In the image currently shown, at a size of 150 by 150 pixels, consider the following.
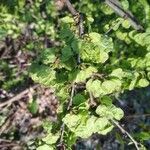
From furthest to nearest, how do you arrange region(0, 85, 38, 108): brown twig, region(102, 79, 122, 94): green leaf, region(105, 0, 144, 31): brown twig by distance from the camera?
region(0, 85, 38, 108): brown twig → region(105, 0, 144, 31): brown twig → region(102, 79, 122, 94): green leaf

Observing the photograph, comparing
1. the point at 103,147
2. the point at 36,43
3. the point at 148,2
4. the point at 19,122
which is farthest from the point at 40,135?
the point at 148,2

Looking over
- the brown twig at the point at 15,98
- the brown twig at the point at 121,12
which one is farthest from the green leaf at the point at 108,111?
the brown twig at the point at 15,98

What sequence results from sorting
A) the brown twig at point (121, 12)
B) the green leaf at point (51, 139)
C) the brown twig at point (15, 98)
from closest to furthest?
the green leaf at point (51, 139) < the brown twig at point (121, 12) < the brown twig at point (15, 98)

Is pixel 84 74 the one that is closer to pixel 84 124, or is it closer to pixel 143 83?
pixel 84 124

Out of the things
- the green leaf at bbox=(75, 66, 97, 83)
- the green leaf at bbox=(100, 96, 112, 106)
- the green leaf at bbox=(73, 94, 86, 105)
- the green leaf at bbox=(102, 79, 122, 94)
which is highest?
the green leaf at bbox=(75, 66, 97, 83)

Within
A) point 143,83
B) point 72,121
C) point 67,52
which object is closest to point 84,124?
point 72,121

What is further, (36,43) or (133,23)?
(36,43)

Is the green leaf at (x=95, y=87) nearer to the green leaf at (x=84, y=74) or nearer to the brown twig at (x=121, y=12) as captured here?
the green leaf at (x=84, y=74)

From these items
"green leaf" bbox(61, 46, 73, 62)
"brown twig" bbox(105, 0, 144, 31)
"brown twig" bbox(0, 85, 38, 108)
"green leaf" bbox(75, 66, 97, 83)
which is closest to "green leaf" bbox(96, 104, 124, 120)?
"green leaf" bbox(75, 66, 97, 83)

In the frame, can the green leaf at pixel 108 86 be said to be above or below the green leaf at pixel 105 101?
above

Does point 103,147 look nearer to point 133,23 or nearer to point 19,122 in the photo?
point 19,122

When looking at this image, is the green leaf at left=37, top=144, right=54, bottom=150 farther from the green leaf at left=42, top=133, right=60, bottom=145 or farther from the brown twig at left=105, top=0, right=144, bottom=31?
the brown twig at left=105, top=0, right=144, bottom=31
